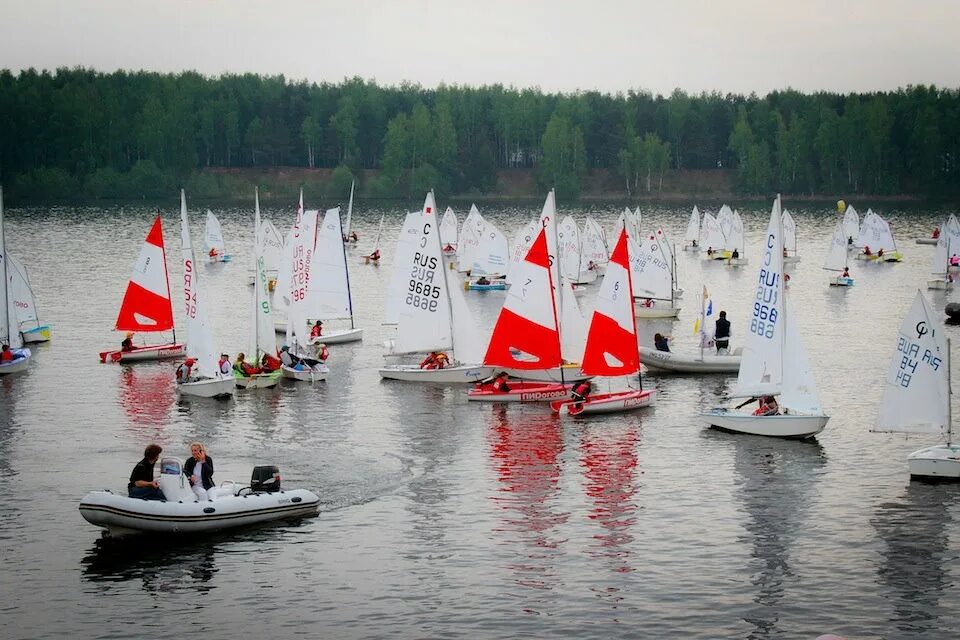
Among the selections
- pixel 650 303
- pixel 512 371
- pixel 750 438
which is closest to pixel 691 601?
pixel 750 438

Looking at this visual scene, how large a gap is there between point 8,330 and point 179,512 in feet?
105

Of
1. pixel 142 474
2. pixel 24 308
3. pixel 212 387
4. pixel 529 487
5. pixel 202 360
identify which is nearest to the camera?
pixel 142 474

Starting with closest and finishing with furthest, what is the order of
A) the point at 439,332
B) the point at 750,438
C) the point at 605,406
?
1. the point at 750,438
2. the point at 605,406
3. the point at 439,332

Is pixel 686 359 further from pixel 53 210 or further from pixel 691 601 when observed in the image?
pixel 53 210

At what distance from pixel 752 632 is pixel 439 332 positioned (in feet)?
106

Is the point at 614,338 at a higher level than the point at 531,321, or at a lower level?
lower

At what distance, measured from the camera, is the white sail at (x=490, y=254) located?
3959 inches

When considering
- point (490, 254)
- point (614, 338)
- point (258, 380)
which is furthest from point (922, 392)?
point (490, 254)

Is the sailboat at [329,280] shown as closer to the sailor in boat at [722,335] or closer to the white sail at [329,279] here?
the white sail at [329,279]

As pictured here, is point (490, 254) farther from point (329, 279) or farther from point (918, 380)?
point (918, 380)

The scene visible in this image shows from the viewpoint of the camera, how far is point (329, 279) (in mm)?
70812

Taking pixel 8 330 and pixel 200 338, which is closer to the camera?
pixel 200 338

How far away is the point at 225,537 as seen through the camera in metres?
36.7

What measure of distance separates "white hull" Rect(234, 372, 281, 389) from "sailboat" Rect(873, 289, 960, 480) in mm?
26315
